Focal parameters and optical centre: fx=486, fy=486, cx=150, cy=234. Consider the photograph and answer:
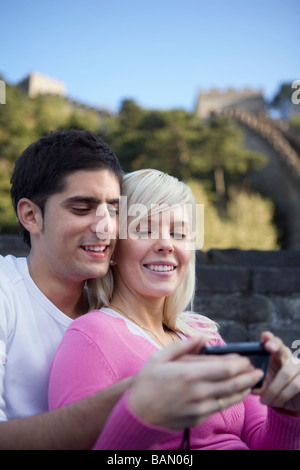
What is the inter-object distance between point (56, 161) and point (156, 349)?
715 mm

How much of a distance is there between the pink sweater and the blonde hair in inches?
6.7

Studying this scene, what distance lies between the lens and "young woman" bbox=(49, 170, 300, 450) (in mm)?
1023

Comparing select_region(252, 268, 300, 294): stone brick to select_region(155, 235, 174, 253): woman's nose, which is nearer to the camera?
A: select_region(155, 235, 174, 253): woman's nose

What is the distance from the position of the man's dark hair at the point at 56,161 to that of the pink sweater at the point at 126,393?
490mm

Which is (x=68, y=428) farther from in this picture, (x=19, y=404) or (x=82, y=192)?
(x=82, y=192)

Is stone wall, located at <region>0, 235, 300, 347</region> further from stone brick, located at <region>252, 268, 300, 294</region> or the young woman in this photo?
the young woman

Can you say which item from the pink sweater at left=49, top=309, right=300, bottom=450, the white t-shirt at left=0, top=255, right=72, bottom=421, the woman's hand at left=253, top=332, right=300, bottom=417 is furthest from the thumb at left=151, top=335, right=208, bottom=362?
the white t-shirt at left=0, top=255, right=72, bottom=421

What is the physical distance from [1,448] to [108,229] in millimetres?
739

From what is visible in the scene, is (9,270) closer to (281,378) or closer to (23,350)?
(23,350)

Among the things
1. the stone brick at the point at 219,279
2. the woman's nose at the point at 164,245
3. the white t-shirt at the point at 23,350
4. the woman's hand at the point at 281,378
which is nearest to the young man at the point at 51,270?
the white t-shirt at the point at 23,350

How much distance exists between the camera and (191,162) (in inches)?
1025

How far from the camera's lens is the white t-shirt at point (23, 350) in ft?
4.76

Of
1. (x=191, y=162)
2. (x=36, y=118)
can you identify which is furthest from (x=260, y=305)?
(x=36, y=118)

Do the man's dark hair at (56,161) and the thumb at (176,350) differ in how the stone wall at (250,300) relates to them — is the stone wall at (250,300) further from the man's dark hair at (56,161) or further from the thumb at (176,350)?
the thumb at (176,350)
